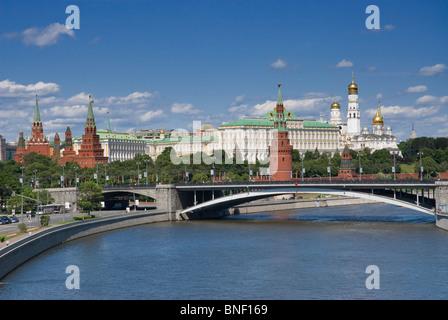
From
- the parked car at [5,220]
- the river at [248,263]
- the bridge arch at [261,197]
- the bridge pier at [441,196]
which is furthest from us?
the bridge arch at [261,197]

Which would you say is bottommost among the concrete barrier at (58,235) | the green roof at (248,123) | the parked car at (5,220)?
the concrete barrier at (58,235)

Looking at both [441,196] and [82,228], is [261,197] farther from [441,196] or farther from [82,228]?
[82,228]

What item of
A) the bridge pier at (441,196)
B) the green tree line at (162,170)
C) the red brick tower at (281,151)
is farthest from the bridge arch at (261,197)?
the red brick tower at (281,151)

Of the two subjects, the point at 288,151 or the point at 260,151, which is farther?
the point at 260,151

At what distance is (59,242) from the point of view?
6381 cm

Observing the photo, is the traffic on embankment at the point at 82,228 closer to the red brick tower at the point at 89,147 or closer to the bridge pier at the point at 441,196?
the bridge pier at the point at 441,196

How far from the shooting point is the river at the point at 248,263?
4359 cm

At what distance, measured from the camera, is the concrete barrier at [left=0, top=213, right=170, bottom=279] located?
49188 mm

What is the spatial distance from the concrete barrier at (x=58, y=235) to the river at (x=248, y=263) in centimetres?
79

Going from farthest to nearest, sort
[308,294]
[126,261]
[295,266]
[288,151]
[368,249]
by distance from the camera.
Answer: [288,151] < [368,249] < [126,261] < [295,266] < [308,294]

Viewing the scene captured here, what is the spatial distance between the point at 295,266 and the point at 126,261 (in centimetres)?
1215

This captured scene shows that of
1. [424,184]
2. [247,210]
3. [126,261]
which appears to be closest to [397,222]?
[424,184]

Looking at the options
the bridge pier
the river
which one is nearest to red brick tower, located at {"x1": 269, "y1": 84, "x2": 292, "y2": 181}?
the river
